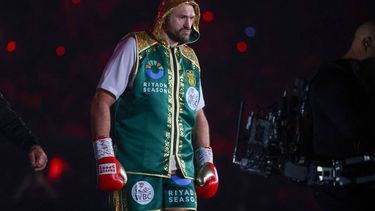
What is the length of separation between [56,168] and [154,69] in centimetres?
247

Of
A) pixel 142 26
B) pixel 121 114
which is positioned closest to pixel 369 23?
pixel 121 114

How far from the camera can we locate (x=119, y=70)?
328cm

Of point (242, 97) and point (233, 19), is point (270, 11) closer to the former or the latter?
point (233, 19)

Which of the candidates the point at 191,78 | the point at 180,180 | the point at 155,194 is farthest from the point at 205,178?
the point at 191,78

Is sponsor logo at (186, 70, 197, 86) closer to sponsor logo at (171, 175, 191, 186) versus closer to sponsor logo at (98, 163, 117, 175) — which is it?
sponsor logo at (171, 175, 191, 186)

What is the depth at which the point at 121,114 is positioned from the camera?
3.31m

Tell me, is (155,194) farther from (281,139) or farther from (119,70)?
(281,139)

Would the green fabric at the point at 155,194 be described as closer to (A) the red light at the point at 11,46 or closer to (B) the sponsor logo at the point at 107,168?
(B) the sponsor logo at the point at 107,168

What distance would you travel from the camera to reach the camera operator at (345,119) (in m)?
2.85

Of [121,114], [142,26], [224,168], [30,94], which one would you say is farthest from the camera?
[224,168]

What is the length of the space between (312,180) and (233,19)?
3.39 m

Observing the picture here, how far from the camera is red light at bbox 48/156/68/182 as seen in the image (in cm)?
550

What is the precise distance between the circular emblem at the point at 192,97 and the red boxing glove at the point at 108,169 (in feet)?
1.78

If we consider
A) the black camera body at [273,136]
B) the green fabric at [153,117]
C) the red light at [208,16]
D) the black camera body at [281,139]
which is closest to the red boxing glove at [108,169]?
the green fabric at [153,117]
